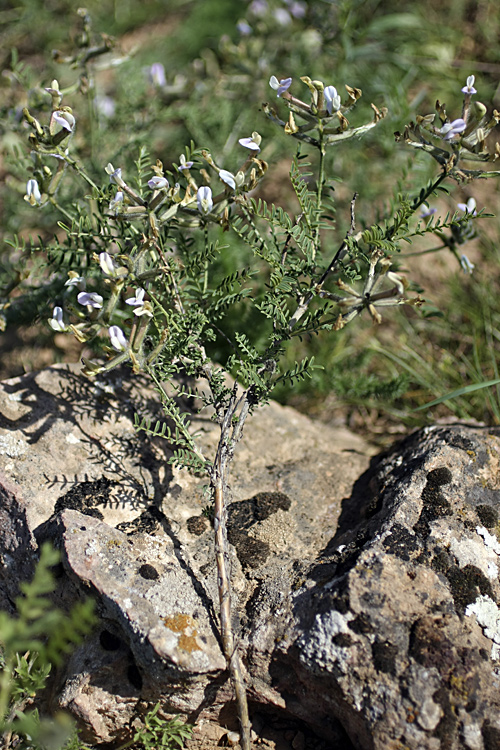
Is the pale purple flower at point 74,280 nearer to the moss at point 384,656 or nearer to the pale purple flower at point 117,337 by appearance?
the pale purple flower at point 117,337

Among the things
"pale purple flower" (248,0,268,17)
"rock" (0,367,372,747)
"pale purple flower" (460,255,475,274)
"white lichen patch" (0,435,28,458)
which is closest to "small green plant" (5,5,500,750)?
"rock" (0,367,372,747)

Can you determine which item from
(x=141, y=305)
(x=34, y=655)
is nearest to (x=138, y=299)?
(x=141, y=305)

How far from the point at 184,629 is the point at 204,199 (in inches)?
52.6

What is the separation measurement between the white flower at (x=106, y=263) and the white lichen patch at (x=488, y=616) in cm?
148

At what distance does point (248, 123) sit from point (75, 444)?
2.51 metres

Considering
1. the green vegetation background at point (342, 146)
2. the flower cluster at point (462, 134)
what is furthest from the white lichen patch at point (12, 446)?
the flower cluster at point (462, 134)

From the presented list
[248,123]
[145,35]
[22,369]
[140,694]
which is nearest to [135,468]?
[140,694]

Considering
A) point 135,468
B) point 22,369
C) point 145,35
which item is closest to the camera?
point 135,468

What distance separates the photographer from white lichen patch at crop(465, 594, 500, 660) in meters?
1.79

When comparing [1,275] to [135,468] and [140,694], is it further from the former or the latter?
[140,694]

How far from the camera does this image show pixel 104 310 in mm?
1938

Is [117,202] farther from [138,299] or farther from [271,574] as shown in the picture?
[271,574]

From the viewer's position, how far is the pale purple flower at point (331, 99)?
185 cm

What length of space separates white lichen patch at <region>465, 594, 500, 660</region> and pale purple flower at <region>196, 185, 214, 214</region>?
1.48 meters
